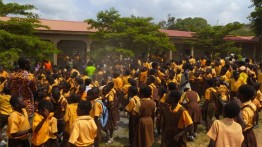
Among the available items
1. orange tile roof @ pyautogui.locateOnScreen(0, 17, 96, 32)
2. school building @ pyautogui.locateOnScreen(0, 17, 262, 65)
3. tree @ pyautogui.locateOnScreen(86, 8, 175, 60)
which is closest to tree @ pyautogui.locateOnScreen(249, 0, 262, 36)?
school building @ pyautogui.locateOnScreen(0, 17, 262, 65)

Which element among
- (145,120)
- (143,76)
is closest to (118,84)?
(143,76)

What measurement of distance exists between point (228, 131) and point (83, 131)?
6.05ft

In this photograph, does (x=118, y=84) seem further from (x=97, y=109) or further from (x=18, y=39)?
(x=18, y=39)

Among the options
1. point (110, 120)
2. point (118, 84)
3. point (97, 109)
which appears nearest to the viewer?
point (97, 109)

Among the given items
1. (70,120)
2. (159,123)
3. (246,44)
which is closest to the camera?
(70,120)

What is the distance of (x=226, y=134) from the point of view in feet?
12.0

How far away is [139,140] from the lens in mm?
5562

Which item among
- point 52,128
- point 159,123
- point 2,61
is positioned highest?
point 2,61

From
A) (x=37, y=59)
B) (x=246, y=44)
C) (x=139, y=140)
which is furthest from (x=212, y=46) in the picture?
(x=139, y=140)

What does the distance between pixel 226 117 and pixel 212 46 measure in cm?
1977

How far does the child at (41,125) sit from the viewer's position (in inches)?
175

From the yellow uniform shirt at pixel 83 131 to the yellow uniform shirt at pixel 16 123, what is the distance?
2.73 ft

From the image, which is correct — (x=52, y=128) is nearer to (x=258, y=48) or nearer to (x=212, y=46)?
(x=212, y=46)

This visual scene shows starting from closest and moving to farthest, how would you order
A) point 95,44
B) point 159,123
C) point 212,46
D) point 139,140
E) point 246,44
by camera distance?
point 139,140 < point 159,123 < point 95,44 < point 212,46 < point 246,44
